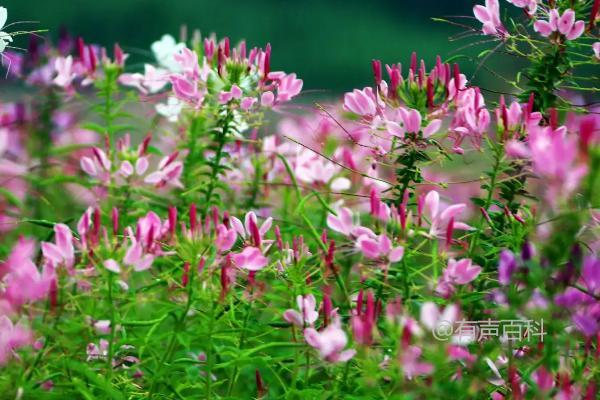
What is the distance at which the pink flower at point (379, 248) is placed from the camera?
4.24 ft

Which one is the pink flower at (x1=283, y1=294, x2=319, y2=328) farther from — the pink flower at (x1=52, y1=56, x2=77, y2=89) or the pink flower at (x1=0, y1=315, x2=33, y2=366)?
the pink flower at (x1=52, y1=56, x2=77, y2=89)

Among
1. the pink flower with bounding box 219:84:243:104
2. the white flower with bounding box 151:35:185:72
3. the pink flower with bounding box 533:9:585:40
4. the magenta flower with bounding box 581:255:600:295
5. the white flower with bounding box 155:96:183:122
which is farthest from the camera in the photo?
the white flower with bounding box 151:35:185:72

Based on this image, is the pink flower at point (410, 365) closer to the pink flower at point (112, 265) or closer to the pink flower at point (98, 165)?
the pink flower at point (112, 265)

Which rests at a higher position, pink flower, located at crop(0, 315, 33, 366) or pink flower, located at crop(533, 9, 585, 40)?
pink flower, located at crop(533, 9, 585, 40)

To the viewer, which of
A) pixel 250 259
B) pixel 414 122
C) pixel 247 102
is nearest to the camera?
pixel 250 259

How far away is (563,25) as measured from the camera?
1612mm

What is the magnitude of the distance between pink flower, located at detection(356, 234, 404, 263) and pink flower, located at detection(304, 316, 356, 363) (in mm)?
114

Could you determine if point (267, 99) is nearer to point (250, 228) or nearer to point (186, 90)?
point (186, 90)

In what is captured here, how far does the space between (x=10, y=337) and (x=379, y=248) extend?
501mm

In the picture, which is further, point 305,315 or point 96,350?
point 96,350

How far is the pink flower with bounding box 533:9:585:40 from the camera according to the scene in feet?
5.24

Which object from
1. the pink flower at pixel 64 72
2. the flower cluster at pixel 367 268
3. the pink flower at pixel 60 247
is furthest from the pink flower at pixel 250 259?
the pink flower at pixel 64 72

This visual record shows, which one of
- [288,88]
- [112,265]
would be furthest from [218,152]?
[112,265]

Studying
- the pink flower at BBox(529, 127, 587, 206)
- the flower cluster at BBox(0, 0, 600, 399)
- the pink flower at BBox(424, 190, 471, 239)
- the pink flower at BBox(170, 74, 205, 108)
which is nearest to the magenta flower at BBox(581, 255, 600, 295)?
the flower cluster at BBox(0, 0, 600, 399)
